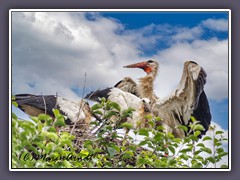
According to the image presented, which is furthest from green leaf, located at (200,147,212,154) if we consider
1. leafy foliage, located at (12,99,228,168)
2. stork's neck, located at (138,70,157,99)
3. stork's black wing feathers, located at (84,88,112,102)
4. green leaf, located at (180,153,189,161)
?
stork's black wing feathers, located at (84,88,112,102)

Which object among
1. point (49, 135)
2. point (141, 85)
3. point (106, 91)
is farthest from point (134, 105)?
point (49, 135)

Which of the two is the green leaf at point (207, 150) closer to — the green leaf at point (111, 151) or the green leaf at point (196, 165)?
the green leaf at point (196, 165)

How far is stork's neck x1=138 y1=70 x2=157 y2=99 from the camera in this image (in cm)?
344

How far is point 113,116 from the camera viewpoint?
10.7 ft

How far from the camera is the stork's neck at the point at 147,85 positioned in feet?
11.3

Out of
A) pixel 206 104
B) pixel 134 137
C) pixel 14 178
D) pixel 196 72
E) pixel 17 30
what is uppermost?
pixel 17 30

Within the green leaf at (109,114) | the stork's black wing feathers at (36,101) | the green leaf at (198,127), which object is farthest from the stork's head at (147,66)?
the stork's black wing feathers at (36,101)

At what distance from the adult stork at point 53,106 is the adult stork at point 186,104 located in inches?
19.9

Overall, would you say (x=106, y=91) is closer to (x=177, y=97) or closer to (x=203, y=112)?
(x=177, y=97)

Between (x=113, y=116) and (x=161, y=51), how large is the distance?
524mm

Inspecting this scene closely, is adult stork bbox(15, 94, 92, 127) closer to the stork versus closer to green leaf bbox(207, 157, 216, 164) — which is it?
the stork
